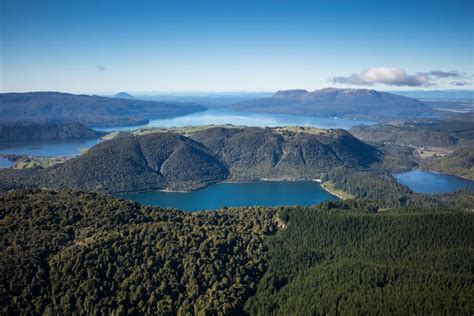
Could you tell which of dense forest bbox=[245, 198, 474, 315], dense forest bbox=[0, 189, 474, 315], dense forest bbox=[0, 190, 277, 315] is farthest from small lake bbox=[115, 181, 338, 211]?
→ dense forest bbox=[0, 190, 277, 315]

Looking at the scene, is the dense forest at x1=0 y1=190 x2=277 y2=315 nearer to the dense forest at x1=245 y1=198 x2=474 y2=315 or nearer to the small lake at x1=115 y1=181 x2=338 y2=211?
the dense forest at x1=245 y1=198 x2=474 y2=315

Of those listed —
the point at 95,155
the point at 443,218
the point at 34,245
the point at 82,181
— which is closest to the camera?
the point at 34,245

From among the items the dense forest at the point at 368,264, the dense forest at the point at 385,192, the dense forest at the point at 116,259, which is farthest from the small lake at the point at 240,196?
the dense forest at the point at 116,259

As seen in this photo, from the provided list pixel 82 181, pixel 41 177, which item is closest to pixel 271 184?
pixel 82 181

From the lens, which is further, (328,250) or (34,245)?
(328,250)

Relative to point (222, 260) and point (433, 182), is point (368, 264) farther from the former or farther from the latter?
point (433, 182)

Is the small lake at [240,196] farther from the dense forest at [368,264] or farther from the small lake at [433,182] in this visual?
the dense forest at [368,264]

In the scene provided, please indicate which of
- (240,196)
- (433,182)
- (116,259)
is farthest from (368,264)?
(433,182)

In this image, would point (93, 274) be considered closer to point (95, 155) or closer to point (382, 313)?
point (382, 313)
